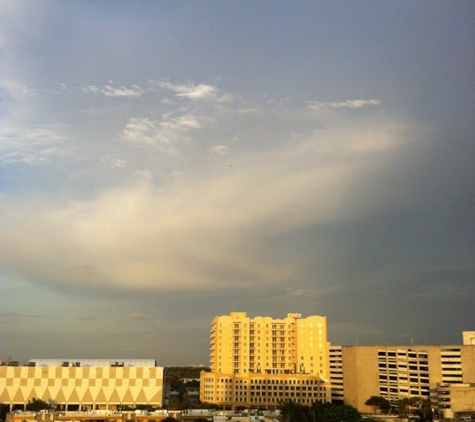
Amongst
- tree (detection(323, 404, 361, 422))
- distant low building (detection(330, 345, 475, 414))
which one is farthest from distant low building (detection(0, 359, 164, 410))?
tree (detection(323, 404, 361, 422))

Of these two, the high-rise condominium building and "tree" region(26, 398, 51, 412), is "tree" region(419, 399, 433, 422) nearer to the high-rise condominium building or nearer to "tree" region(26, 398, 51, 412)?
the high-rise condominium building

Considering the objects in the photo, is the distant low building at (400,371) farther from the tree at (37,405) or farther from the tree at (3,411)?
the tree at (3,411)

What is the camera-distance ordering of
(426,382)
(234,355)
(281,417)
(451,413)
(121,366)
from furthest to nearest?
(234,355), (121,366), (426,382), (281,417), (451,413)

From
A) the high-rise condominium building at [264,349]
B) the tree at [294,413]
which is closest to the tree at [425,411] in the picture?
the tree at [294,413]

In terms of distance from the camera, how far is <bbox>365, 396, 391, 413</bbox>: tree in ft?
206

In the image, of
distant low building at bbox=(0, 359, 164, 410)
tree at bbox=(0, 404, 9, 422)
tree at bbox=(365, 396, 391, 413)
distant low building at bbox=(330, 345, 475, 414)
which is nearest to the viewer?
tree at bbox=(0, 404, 9, 422)

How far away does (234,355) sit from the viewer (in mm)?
75438

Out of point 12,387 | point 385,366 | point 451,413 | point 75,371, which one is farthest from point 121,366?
point 451,413

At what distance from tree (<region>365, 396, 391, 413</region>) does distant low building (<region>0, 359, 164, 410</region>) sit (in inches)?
950

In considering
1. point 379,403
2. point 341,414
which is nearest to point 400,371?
point 379,403

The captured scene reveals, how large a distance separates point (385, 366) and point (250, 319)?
18.9 metres

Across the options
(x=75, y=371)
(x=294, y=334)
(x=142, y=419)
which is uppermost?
(x=294, y=334)

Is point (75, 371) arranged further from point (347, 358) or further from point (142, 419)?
point (347, 358)

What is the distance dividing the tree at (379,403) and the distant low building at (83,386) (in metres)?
24.1
